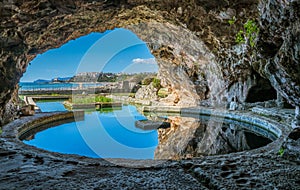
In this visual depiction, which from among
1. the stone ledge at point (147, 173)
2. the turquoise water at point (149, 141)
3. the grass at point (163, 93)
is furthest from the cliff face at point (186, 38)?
the grass at point (163, 93)

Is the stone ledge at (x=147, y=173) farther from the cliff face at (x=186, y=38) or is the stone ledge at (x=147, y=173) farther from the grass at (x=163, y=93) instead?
the grass at (x=163, y=93)

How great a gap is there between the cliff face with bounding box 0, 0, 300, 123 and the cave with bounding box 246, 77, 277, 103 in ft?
0.94

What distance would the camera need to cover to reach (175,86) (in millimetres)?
19234

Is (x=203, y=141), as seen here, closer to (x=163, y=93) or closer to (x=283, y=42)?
(x=283, y=42)

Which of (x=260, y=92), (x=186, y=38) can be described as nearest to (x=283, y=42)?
(x=260, y=92)

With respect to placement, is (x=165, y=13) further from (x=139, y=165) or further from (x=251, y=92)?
(x=139, y=165)

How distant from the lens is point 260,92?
43.9 feet

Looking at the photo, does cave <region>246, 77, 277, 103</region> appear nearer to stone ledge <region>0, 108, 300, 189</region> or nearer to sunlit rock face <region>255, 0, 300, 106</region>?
sunlit rock face <region>255, 0, 300, 106</region>

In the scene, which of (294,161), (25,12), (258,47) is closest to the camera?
(294,161)

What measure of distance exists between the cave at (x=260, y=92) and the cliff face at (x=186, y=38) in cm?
29

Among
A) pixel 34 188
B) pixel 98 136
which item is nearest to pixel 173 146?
pixel 98 136

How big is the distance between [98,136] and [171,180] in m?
5.51

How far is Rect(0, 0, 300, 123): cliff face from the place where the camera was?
13.9 ft

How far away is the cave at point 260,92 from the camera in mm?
12594
